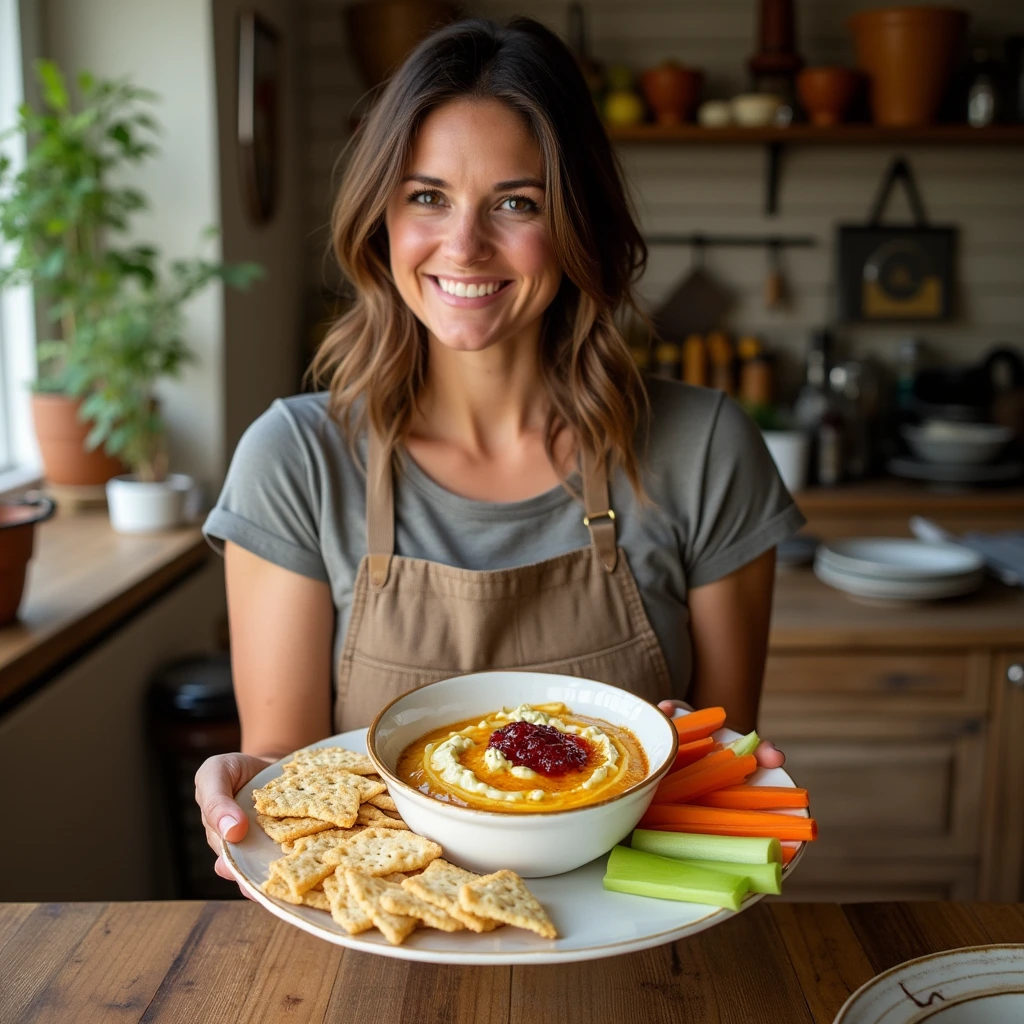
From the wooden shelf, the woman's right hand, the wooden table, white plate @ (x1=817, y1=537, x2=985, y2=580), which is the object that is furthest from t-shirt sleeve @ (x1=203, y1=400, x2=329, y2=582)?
the wooden shelf

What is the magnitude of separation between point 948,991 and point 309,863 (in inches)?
20.6

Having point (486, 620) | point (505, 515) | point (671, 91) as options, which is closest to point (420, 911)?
point (486, 620)

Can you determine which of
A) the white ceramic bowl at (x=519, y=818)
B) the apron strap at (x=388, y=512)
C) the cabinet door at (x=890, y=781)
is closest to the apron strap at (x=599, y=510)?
the apron strap at (x=388, y=512)

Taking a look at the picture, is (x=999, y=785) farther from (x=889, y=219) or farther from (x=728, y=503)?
(x=889, y=219)

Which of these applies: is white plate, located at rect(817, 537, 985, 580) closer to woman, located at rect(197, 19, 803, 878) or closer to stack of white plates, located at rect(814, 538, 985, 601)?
stack of white plates, located at rect(814, 538, 985, 601)

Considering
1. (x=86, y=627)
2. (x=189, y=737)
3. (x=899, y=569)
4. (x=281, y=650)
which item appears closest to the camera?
(x=281, y=650)

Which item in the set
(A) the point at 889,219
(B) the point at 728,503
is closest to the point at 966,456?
(A) the point at 889,219

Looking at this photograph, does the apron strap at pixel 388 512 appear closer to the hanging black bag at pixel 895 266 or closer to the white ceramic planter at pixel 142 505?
the white ceramic planter at pixel 142 505

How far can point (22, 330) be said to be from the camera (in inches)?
110

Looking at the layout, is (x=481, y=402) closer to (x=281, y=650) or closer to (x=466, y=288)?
(x=466, y=288)

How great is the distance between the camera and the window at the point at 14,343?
2715 mm

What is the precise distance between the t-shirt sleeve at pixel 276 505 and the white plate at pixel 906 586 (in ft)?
4.80

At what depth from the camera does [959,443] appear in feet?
12.3

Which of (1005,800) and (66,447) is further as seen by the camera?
(66,447)
